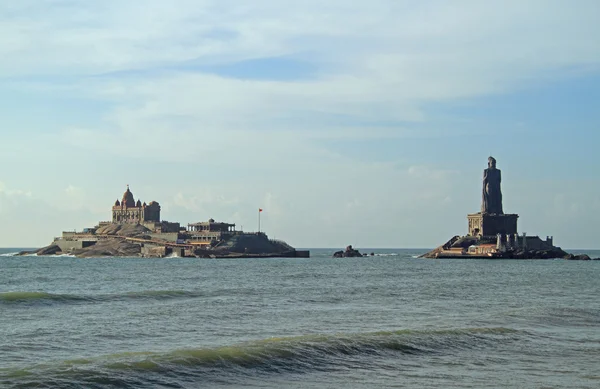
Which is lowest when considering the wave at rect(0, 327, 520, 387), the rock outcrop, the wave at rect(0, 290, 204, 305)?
the wave at rect(0, 327, 520, 387)

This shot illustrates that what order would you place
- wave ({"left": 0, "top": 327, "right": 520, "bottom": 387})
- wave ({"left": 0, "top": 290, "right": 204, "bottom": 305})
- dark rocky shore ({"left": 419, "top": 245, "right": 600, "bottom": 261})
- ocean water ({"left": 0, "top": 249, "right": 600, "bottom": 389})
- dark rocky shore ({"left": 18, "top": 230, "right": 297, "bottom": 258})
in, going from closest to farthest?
wave ({"left": 0, "top": 327, "right": 520, "bottom": 387}) → ocean water ({"left": 0, "top": 249, "right": 600, "bottom": 389}) → wave ({"left": 0, "top": 290, "right": 204, "bottom": 305}) → dark rocky shore ({"left": 18, "top": 230, "right": 297, "bottom": 258}) → dark rocky shore ({"left": 419, "top": 245, "right": 600, "bottom": 261})

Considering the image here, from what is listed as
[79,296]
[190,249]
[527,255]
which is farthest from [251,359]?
[527,255]

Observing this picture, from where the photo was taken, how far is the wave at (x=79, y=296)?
50.0 m

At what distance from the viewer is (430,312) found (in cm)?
4597

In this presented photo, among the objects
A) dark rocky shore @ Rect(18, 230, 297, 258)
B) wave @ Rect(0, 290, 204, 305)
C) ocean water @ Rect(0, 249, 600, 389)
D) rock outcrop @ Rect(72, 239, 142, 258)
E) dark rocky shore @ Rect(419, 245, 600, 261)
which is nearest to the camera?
ocean water @ Rect(0, 249, 600, 389)

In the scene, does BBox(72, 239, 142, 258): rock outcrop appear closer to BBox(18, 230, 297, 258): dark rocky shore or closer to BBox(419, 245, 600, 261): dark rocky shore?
BBox(18, 230, 297, 258): dark rocky shore

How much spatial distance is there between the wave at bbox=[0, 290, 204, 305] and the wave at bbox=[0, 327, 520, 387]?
23.4 meters

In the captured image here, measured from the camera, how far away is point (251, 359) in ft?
92.0

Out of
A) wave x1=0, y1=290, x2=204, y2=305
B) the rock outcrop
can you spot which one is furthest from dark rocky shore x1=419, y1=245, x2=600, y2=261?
wave x1=0, y1=290, x2=204, y2=305

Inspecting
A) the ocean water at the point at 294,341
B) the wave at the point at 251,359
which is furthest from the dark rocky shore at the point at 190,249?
the wave at the point at 251,359

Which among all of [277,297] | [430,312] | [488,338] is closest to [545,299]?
[430,312]

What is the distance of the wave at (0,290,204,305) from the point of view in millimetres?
50000

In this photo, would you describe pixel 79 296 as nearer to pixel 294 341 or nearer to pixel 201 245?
pixel 294 341

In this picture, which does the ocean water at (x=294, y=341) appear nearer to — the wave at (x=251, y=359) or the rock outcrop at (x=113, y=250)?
the wave at (x=251, y=359)
